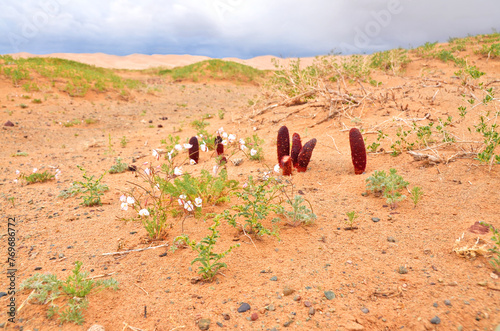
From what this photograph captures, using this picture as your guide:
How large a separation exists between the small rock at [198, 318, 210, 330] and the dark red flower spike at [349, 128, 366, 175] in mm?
2570

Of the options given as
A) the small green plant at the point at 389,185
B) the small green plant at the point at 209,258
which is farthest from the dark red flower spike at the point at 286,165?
the small green plant at the point at 209,258

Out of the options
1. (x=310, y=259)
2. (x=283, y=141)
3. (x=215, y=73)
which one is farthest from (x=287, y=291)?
(x=215, y=73)

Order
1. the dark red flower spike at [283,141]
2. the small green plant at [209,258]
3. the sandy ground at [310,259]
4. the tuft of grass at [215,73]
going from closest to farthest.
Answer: the sandy ground at [310,259] < the small green plant at [209,258] < the dark red flower spike at [283,141] < the tuft of grass at [215,73]

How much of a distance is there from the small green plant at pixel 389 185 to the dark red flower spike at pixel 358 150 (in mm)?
452

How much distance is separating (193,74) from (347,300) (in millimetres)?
20487

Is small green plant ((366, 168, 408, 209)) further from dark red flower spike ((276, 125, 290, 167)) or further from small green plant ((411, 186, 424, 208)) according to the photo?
dark red flower spike ((276, 125, 290, 167))

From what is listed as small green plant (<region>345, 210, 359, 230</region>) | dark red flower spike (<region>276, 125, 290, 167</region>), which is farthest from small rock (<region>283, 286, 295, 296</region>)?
dark red flower spike (<region>276, 125, 290, 167</region>)

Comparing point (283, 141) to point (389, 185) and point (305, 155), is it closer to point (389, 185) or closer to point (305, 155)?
point (305, 155)

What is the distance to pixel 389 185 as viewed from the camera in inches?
118

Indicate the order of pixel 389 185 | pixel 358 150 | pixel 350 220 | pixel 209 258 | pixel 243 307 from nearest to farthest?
pixel 243 307 → pixel 209 258 → pixel 350 220 → pixel 389 185 → pixel 358 150

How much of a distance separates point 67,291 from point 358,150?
120 inches

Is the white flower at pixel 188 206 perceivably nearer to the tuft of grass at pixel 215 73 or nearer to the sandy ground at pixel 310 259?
the sandy ground at pixel 310 259

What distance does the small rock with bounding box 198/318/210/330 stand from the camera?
1.71 meters

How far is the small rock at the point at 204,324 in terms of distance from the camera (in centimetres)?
171
